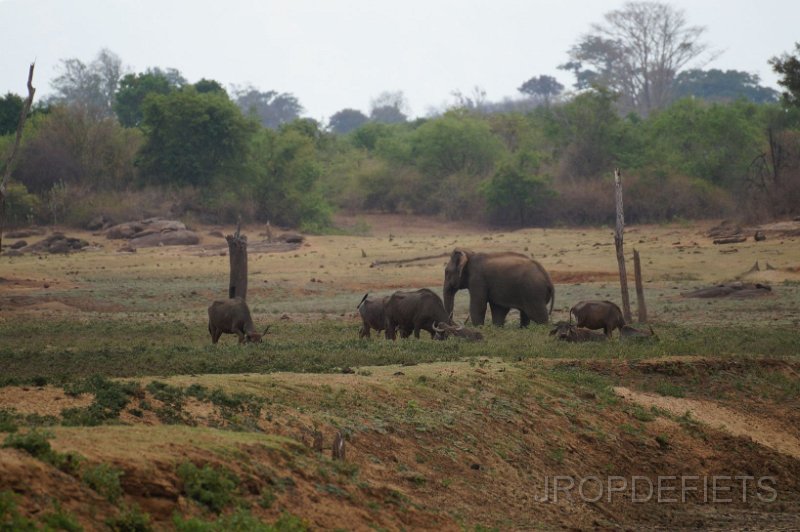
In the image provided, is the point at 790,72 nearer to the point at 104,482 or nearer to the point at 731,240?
the point at 731,240

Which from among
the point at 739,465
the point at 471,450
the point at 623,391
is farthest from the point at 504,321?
the point at 471,450

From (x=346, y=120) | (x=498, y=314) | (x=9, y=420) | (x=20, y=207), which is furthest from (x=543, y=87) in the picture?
(x=9, y=420)

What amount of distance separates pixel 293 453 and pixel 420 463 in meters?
1.72

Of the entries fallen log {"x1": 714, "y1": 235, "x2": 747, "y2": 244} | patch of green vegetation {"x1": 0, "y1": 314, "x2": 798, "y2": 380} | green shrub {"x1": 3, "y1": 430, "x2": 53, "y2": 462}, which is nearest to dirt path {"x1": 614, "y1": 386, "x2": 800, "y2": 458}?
patch of green vegetation {"x1": 0, "y1": 314, "x2": 798, "y2": 380}

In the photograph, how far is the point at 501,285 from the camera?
22.4 meters

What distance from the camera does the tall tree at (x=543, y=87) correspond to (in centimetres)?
A: 11088

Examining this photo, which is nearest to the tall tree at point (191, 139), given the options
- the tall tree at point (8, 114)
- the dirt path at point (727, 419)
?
the tall tree at point (8, 114)

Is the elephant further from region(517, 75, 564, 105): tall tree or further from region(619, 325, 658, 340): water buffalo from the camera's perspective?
region(517, 75, 564, 105): tall tree

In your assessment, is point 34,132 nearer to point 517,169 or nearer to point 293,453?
point 517,169

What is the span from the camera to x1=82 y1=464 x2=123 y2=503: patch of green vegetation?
25.8 feet

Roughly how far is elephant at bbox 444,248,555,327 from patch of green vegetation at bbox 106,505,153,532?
14.6 m

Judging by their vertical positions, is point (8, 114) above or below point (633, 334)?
above

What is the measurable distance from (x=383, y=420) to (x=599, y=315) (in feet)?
27.5

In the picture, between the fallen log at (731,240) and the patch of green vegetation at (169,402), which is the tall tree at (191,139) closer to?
the fallen log at (731,240)
